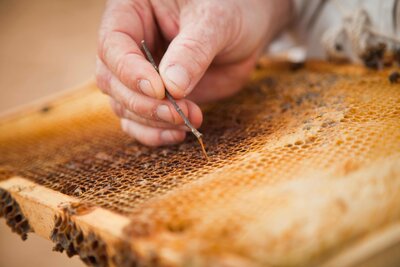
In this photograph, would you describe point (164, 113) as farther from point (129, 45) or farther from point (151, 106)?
point (129, 45)

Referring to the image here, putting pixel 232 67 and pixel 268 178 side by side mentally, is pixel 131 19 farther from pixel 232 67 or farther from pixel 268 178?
pixel 268 178

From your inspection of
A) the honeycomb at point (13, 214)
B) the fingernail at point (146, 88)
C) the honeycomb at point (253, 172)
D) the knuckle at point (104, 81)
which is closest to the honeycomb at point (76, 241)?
the honeycomb at point (253, 172)

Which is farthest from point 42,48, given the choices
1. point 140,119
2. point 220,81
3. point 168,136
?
point 168,136

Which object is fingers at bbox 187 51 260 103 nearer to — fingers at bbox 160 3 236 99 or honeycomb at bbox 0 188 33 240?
fingers at bbox 160 3 236 99

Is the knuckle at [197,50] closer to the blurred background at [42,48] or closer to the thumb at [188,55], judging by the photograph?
the thumb at [188,55]

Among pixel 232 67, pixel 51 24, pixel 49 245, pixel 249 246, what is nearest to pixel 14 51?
pixel 51 24

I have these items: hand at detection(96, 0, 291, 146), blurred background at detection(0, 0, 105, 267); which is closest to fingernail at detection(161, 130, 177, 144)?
hand at detection(96, 0, 291, 146)
